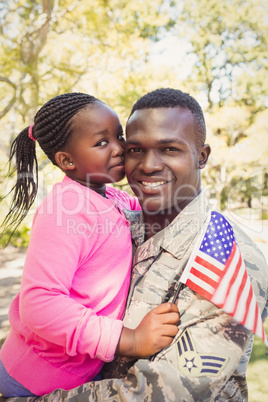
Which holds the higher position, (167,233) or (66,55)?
(66,55)

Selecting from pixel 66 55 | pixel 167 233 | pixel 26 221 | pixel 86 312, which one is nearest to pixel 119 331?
pixel 86 312

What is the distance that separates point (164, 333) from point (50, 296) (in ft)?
1.68

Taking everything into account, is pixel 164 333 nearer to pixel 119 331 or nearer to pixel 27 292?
pixel 119 331

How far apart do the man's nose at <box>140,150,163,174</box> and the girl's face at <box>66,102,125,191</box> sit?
0.77 feet

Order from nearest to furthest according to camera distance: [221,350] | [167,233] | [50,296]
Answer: [221,350], [50,296], [167,233]

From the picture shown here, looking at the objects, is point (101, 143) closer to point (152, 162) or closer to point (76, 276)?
point (152, 162)

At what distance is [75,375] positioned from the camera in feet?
5.54

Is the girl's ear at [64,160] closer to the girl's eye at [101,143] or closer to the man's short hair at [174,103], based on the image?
the girl's eye at [101,143]

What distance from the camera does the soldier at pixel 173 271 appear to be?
4.57ft

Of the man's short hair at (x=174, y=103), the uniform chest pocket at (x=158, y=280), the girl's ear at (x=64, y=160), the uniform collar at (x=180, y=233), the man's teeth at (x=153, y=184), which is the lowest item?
the uniform chest pocket at (x=158, y=280)

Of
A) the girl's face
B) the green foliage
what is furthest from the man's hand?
the green foliage

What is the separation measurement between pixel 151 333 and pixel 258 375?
3.12 metres

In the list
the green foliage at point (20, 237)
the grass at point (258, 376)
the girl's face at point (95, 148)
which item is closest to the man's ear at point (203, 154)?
the girl's face at point (95, 148)

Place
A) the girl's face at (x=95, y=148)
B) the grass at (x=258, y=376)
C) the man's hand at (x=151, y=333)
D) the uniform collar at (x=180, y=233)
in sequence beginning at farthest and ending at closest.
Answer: the grass at (x=258, y=376) → the girl's face at (x=95, y=148) → the uniform collar at (x=180, y=233) → the man's hand at (x=151, y=333)
